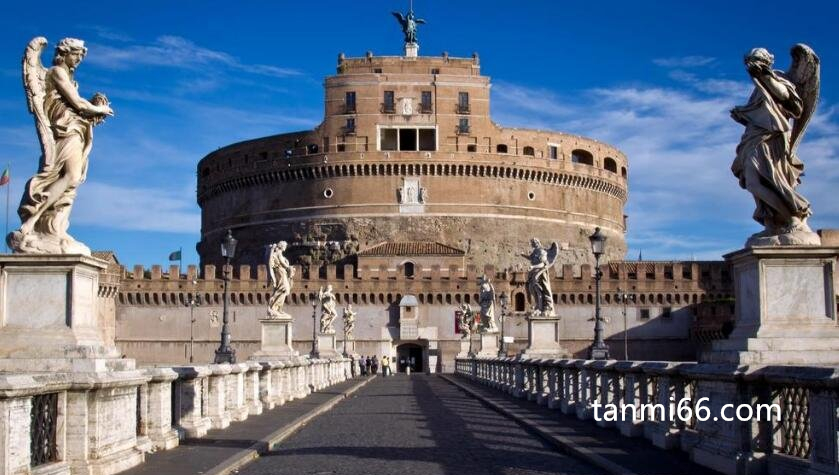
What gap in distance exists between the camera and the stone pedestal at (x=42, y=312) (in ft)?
26.4

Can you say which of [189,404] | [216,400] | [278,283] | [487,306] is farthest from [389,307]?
[189,404]

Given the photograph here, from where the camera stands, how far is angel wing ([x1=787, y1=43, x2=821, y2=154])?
28.3 feet

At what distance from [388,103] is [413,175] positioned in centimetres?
596

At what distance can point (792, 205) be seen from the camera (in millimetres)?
8492

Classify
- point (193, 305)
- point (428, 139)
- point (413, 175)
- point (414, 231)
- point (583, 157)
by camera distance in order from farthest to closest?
point (583, 157) < point (428, 139) < point (414, 231) < point (413, 175) < point (193, 305)

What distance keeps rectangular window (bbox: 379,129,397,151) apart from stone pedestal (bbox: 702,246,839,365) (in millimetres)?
73552

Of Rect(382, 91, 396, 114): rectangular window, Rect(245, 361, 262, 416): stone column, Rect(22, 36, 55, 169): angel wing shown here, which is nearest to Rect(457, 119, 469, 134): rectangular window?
Rect(382, 91, 396, 114): rectangular window

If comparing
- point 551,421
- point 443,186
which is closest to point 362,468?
point 551,421

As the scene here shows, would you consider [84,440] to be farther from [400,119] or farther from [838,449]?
[400,119]

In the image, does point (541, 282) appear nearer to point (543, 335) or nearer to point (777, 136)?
point (543, 335)

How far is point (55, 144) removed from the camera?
8531mm

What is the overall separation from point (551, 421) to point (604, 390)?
1.17 m

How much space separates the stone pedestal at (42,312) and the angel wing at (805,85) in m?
5.46

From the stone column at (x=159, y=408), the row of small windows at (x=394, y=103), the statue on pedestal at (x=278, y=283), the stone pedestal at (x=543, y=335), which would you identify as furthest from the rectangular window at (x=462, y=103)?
the stone column at (x=159, y=408)
